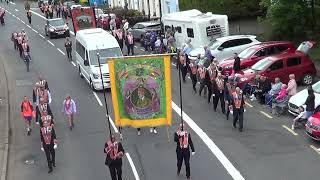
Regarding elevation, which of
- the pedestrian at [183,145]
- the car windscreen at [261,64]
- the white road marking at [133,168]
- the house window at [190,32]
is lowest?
the white road marking at [133,168]

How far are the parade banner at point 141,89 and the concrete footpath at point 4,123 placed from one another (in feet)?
12.6

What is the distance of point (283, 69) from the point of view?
2581cm

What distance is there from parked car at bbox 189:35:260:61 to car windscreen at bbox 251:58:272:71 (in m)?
5.68

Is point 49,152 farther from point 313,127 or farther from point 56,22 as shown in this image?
point 56,22

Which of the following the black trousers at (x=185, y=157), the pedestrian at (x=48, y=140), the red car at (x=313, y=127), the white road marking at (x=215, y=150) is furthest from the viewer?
the red car at (x=313, y=127)

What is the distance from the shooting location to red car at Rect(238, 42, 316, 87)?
25594 mm

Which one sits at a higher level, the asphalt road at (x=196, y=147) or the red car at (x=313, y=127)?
the red car at (x=313, y=127)

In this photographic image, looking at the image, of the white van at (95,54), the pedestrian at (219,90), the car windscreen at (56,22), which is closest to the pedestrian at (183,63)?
the white van at (95,54)

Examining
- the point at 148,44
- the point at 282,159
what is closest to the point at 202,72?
the point at 282,159

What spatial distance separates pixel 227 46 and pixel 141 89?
14.2 metres

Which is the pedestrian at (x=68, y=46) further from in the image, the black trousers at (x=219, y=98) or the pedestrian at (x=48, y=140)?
the pedestrian at (x=48, y=140)

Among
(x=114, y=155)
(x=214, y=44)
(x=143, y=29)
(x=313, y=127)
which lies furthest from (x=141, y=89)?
(x=143, y=29)

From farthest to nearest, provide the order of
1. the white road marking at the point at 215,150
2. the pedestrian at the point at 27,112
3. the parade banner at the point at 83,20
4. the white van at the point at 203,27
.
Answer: the parade banner at the point at 83,20, the white van at the point at 203,27, the pedestrian at the point at 27,112, the white road marking at the point at 215,150

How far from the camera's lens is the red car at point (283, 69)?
25.6 metres
